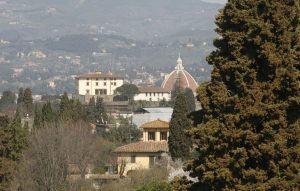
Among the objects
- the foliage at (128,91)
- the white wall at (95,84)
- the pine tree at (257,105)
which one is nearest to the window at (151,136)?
the pine tree at (257,105)

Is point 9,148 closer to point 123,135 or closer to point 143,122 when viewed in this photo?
point 123,135

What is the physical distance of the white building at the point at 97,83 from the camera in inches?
4847

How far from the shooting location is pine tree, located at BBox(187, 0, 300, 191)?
9.87 m

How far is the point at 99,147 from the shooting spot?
129 feet

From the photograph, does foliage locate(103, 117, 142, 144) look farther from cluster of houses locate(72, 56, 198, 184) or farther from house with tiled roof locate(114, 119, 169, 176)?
house with tiled roof locate(114, 119, 169, 176)

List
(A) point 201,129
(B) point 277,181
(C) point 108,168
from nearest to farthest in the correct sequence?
(B) point 277,181 → (A) point 201,129 → (C) point 108,168

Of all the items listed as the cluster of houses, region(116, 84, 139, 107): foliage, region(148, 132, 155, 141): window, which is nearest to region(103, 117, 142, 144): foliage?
the cluster of houses

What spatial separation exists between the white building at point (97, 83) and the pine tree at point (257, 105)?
367 feet

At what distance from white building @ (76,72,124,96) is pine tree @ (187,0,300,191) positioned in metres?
112

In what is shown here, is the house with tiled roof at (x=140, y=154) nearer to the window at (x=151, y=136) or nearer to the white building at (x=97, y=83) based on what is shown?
the window at (x=151, y=136)

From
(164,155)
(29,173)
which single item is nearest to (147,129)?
(164,155)

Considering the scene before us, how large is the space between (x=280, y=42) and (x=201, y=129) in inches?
51.2

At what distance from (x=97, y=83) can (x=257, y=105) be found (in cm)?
11390

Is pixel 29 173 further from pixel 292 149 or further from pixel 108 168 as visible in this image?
pixel 292 149
